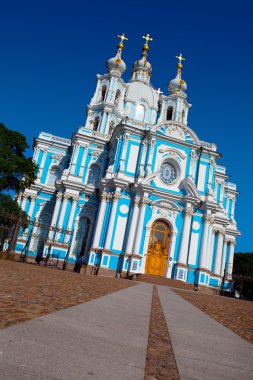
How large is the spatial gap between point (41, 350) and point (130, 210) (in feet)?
85.0

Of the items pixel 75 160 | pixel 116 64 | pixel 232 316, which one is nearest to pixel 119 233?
pixel 75 160

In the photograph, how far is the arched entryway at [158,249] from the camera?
27.3 m

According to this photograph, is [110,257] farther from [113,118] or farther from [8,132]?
[113,118]

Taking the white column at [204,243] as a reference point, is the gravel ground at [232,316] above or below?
below

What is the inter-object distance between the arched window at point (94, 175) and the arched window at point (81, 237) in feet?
12.1

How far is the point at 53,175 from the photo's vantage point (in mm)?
34625

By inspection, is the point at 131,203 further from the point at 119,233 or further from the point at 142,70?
the point at 142,70

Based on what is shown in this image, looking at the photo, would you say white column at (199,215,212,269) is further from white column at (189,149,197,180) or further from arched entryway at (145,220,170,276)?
white column at (189,149,197,180)

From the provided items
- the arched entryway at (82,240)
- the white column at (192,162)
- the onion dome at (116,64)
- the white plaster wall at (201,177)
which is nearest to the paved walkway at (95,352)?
the arched entryway at (82,240)

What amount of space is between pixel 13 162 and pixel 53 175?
8.52 metres

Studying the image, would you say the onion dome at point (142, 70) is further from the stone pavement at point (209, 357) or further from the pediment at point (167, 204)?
the stone pavement at point (209, 357)

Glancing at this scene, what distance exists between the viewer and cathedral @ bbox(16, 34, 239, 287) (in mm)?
26906

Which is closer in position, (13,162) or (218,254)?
(13,162)

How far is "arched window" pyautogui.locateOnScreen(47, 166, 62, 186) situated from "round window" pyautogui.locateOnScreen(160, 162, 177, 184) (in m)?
11.0
